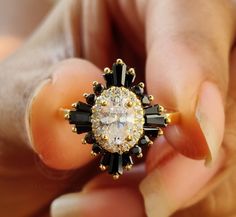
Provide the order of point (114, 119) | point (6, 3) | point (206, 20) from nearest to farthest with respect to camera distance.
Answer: point (114, 119)
point (206, 20)
point (6, 3)

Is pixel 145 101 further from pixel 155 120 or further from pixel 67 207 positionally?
pixel 67 207

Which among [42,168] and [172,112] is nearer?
[172,112]

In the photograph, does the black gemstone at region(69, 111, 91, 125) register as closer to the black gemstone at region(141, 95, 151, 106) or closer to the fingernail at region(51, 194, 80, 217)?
the black gemstone at region(141, 95, 151, 106)

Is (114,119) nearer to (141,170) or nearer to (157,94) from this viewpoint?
(157,94)

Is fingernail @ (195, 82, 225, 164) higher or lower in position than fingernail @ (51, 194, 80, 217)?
higher

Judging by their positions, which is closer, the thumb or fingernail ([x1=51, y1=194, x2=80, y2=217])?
the thumb

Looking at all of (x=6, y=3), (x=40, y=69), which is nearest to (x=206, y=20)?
(x=40, y=69)

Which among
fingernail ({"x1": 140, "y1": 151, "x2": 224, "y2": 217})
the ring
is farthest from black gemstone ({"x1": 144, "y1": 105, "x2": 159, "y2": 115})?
fingernail ({"x1": 140, "y1": 151, "x2": 224, "y2": 217})
